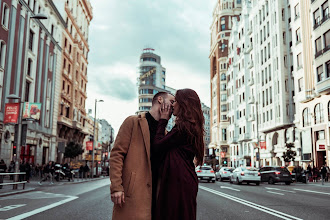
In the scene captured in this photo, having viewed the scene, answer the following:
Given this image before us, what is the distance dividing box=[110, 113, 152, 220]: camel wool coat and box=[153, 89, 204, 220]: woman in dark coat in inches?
4.2

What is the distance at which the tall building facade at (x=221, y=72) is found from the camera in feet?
279

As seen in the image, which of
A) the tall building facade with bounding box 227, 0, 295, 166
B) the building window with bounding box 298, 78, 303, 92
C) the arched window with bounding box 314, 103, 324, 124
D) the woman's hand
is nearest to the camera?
the woman's hand

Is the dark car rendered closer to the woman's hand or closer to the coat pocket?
the woman's hand

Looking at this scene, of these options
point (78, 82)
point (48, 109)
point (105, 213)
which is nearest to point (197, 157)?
point (105, 213)

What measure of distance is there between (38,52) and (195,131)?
37.3m

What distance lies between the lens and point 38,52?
37219 mm

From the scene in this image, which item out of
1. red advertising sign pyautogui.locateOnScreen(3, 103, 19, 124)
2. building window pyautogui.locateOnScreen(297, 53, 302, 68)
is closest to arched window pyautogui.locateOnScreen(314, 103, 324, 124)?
building window pyautogui.locateOnScreen(297, 53, 302, 68)

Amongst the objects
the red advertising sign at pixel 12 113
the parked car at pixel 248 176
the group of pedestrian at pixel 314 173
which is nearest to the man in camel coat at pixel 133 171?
the red advertising sign at pixel 12 113

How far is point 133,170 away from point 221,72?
87.9 meters

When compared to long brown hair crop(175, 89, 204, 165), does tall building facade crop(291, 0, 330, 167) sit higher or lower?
higher

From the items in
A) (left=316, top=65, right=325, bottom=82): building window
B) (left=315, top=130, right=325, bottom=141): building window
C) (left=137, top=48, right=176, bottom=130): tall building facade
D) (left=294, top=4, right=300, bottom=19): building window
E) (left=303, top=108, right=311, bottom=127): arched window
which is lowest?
(left=315, top=130, right=325, bottom=141): building window

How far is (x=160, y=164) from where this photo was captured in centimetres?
312

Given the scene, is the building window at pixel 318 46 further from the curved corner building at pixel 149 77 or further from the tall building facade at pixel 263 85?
the curved corner building at pixel 149 77

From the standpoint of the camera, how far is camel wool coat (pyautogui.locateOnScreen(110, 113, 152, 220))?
2.97 metres
